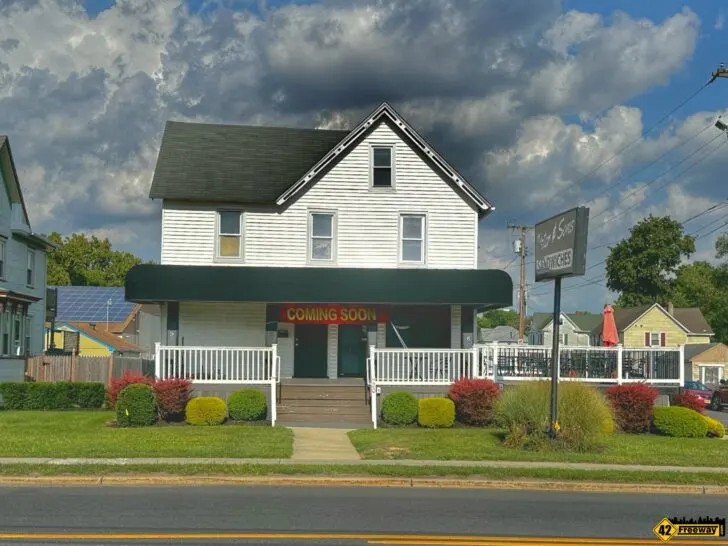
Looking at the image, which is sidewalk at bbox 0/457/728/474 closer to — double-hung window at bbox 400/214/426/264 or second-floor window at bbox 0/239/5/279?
double-hung window at bbox 400/214/426/264

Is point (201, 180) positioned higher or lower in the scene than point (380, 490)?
higher

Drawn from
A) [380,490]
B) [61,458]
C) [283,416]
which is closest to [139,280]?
[283,416]

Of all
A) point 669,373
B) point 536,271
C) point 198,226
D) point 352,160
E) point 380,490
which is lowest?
point 380,490

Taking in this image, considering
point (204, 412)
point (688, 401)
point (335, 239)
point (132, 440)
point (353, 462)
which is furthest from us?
point (335, 239)

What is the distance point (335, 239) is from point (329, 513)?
54.2ft

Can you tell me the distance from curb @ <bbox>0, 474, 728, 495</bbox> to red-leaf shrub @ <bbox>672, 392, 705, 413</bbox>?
875 cm

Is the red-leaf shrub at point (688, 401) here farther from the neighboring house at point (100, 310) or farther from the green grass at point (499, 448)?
the neighboring house at point (100, 310)

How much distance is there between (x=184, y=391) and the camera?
2111 cm

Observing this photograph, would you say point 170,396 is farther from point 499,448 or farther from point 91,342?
point 91,342

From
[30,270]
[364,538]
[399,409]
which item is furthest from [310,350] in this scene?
[30,270]

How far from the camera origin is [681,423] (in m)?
20.2

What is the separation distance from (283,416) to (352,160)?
352 inches

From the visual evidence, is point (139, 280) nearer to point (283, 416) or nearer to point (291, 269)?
point (291, 269)

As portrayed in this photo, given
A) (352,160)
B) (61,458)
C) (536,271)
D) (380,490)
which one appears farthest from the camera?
(352,160)
